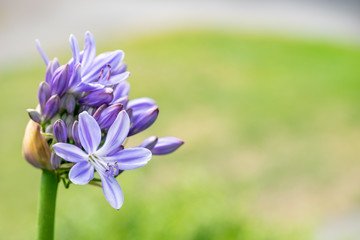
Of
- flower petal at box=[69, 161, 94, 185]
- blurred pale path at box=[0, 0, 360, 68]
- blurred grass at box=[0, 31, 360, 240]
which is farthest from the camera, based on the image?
blurred pale path at box=[0, 0, 360, 68]

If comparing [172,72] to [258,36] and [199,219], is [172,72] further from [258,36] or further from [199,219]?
[199,219]

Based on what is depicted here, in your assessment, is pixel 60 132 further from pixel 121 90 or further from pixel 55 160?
pixel 121 90

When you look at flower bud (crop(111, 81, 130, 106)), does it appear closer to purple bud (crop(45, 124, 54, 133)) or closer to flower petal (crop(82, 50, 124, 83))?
flower petal (crop(82, 50, 124, 83))

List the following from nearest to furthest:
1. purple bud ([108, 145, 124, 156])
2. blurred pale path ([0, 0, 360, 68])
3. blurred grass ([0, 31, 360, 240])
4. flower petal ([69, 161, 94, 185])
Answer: flower petal ([69, 161, 94, 185]) < purple bud ([108, 145, 124, 156]) < blurred grass ([0, 31, 360, 240]) < blurred pale path ([0, 0, 360, 68])

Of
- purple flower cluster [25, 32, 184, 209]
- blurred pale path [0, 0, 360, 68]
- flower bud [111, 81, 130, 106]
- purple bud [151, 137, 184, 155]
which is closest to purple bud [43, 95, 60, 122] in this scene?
purple flower cluster [25, 32, 184, 209]

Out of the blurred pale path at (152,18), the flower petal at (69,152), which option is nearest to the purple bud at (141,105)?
the flower petal at (69,152)

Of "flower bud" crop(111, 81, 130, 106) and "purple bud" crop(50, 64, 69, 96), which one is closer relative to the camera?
"purple bud" crop(50, 64, 69, 96)

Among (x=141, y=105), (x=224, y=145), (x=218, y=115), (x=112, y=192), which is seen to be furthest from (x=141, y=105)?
(x=218, y=115)
